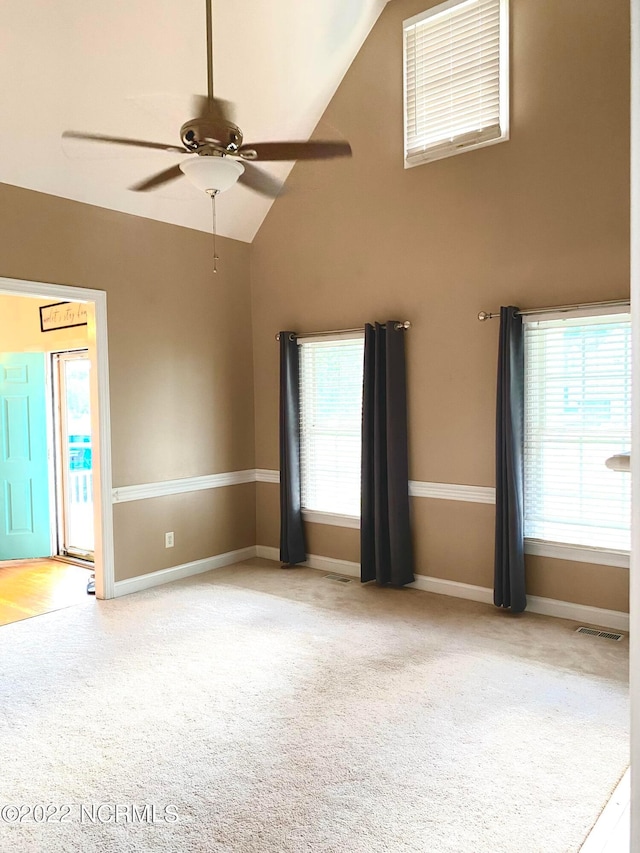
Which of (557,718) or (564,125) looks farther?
(564,125)

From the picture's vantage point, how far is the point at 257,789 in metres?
2.41

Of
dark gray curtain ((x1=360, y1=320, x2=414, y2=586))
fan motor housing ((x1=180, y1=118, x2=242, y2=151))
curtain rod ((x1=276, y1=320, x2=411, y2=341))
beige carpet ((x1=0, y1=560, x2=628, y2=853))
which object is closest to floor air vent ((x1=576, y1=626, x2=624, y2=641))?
beige carpet ((x1=0, y1=560, x2=628, y2=853))

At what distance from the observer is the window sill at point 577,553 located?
387 cm

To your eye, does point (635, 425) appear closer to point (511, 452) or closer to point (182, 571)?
point (511, 452)

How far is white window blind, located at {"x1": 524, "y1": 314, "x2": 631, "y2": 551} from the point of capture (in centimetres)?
383

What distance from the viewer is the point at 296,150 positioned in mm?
2779

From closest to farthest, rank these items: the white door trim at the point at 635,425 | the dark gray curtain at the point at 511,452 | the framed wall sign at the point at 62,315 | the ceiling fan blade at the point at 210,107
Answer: the white door trim at the point at 635,425, the ceiling fan blade at the point at 210,107, the dark gray curtain at the point at 511,452, the framed wall sign at the point at 62,315

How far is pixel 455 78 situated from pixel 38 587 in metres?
4.92

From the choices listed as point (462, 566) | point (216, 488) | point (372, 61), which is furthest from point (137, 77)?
point (462, 566)

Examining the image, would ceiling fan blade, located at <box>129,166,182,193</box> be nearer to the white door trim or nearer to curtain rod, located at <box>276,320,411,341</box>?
curtain rod, located at <box>276,320,411,341</box>

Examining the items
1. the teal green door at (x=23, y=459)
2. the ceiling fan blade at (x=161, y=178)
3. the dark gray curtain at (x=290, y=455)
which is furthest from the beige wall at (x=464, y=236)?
the teal green door at (x=23, y=459)

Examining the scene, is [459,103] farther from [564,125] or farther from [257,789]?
[257,789]

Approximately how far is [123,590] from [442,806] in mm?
3136

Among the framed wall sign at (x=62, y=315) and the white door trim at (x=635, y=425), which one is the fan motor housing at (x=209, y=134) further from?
the framed wall sign at (x=62, y=315)
